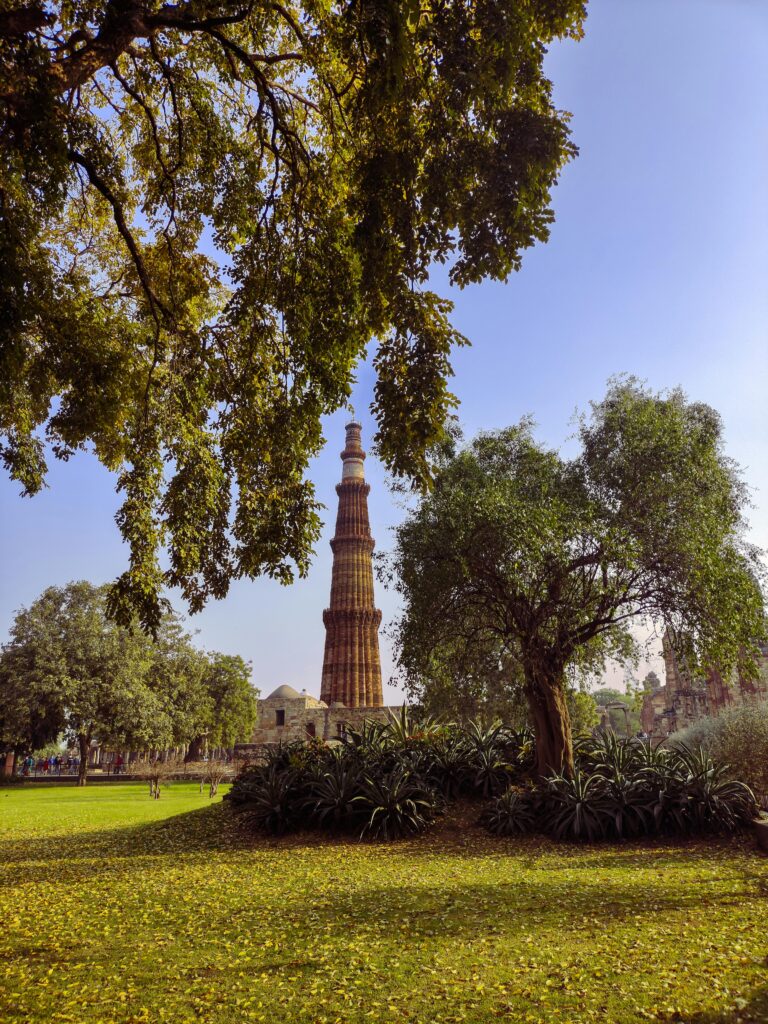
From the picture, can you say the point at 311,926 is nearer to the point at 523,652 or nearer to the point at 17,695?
→ the point at 523,652

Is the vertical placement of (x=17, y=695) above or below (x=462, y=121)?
below

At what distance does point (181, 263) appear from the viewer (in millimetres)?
8391

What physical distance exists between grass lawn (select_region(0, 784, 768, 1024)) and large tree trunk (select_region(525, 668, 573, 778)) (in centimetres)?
254

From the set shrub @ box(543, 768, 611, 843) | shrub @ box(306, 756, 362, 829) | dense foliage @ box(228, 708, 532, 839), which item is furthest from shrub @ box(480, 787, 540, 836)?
shrub @ box(306, 756, 362, 829)

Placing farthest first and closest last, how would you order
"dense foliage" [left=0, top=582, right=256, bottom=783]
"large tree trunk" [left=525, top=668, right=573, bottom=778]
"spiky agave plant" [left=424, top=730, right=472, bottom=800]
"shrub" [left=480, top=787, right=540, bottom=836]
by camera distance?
"dense foliage" [left=0, top=582, right=256, bottom=783] < "spiky agave plant" [left=424, top=730, right=472, bottom=800] < "large tree trunk" [left=525, top=668, right=573, bottom=778] < "shrub" [left=480, top=787, right=540, bottom=836]

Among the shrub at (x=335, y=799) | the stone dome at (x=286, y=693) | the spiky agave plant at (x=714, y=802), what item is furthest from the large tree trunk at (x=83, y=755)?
the spiky agave plant at (x=714, y=802)

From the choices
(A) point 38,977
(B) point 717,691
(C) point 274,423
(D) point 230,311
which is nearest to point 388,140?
(D) point 230,311

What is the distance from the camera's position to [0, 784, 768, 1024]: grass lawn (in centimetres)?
387

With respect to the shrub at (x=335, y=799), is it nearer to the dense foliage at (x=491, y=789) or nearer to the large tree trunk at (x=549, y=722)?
the dense foliage at (x=491, y=789)

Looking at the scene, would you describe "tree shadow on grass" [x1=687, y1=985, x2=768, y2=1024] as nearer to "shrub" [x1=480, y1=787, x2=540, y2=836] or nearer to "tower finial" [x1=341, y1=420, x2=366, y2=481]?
"shrub" [x1=480, y1=787, x2=540, y2=836]

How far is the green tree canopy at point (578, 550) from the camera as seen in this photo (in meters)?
10.4

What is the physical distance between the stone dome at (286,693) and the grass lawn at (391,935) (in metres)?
31.9

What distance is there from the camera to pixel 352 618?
153ft

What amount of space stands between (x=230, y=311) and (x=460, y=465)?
22.9 feet
